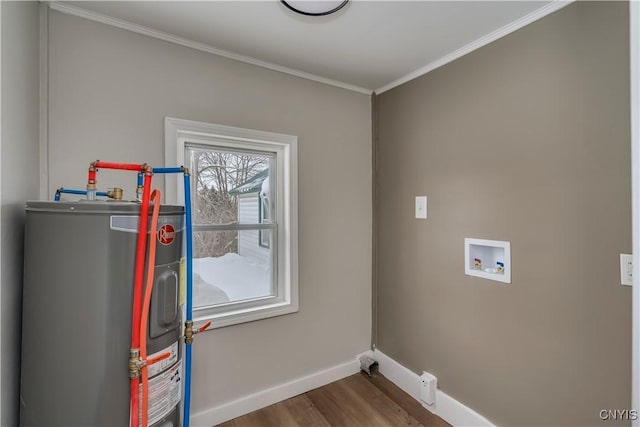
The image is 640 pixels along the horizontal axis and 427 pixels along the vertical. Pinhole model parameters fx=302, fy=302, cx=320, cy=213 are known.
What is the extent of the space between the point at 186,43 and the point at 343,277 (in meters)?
1.97

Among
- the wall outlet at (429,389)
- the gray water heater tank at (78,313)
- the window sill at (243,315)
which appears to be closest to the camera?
the gray water heater tank at (78,313)

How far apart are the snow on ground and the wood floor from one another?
79 centimetres

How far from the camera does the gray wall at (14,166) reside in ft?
3.52

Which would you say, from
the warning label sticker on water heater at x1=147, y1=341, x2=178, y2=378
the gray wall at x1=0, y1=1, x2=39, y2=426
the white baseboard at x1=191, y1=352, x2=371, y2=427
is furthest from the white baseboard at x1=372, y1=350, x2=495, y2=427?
the gray wall at x1=0, y1=1, x2=39, y2=426

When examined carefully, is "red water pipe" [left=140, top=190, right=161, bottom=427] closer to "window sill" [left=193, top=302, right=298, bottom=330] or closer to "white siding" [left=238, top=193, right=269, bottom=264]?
"window sill" [left=193, top=302, right=298, bottom=330]

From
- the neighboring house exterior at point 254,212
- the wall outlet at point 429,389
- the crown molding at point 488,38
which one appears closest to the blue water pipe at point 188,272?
the neighboring house exterior at point 254,212

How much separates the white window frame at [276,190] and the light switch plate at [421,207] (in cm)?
91

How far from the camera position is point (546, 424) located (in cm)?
157

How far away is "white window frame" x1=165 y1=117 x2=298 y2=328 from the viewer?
1.82 meters

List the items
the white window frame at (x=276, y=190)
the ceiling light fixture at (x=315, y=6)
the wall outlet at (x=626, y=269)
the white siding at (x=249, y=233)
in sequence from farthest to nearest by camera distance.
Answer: the white siding at (x=249, y=233), the white window frame at (x=276, y=190), the ceiling light fixture at (x=315, y=6), the wall outlet at (x=626, y=269)

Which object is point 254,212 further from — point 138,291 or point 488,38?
point 488,38

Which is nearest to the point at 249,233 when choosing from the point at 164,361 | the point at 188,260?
the point at 188,260

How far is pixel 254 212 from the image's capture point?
7.26ft

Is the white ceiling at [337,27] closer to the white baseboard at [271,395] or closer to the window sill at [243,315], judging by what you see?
the window sill at [243,315]
